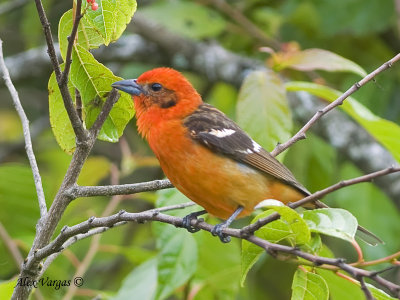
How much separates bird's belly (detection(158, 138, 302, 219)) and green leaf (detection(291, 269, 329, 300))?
2.92 feet

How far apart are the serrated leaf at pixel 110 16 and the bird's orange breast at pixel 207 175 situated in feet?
2.74

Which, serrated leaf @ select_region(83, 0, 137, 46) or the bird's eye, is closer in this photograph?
serrated leaf @ select_region(83, 0, 137, 46)

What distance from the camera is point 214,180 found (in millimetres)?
3139

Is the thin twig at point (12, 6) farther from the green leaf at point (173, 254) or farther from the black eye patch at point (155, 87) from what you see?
the green leaf at point (173, 254)

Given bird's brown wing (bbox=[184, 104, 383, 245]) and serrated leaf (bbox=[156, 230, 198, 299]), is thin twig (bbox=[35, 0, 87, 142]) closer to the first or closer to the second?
bird's brown wing (bbox=[184, 104, 383, 245])

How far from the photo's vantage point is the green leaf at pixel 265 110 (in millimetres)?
3570

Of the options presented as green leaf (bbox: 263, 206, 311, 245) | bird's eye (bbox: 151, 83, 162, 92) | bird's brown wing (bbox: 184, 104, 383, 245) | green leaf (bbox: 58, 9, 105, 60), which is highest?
green leaf (bbox: 58, 9, 105, 60)

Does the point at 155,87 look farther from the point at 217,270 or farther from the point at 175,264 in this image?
the point at 217,270

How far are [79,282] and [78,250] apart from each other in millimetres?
1924

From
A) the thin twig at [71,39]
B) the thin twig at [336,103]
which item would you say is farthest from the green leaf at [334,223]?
the thin twig at [71,39]

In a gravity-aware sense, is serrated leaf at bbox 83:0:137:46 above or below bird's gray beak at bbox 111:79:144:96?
above

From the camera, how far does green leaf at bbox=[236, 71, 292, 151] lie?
3.57 m

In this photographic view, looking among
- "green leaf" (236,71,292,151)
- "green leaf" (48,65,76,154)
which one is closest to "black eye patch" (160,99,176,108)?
"green leaf" (236,71,292,151)

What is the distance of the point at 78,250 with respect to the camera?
19.2 feet
